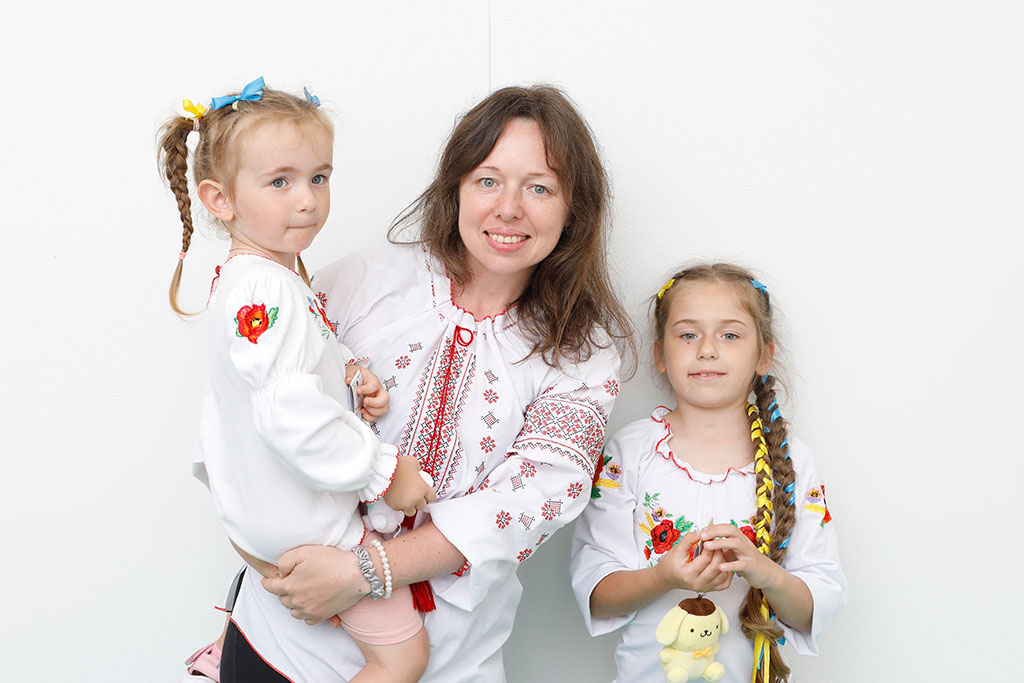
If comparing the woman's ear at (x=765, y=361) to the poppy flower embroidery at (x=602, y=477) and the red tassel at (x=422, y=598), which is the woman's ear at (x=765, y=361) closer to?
the poppy flower embroidery at (x=602, y=477)

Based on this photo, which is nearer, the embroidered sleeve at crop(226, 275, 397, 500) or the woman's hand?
the embroidered sleeve at crop(226, 275, 397, 500)

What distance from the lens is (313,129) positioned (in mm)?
1675

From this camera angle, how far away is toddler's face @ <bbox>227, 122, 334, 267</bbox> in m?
1.63

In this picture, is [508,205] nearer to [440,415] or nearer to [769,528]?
[440,415]

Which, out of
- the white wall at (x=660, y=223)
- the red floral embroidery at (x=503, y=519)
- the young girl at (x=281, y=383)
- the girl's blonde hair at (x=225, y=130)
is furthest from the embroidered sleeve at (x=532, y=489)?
the girl's blonde hair at (x=225, y=130)

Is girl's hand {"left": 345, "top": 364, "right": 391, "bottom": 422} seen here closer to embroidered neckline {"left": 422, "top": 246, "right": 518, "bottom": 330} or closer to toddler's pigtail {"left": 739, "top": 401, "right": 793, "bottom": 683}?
embroidered neckline {"left": 422, "top": 246, "right": 518, "bottom": 330}

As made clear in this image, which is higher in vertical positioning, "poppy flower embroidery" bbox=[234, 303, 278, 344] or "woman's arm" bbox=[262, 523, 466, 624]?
"poppy flower embroidery" bbox=[234, 303, 278, 344]

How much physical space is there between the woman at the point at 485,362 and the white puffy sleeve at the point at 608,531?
0.65 ft

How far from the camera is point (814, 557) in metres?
2.06

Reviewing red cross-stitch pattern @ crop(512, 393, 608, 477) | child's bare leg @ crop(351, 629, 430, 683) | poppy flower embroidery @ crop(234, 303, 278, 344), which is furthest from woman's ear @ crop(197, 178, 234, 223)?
child's bare leg @ crop(351, 629, 430, 683)

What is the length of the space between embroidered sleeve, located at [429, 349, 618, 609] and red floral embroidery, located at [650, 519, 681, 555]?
243mm

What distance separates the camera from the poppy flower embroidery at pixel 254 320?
154 cm

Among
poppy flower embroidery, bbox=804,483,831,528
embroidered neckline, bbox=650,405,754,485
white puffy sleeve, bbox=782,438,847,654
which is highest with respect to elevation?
embroidered neckline, bbox=650,405,754,485

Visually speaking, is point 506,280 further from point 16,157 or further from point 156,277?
point 16,157
